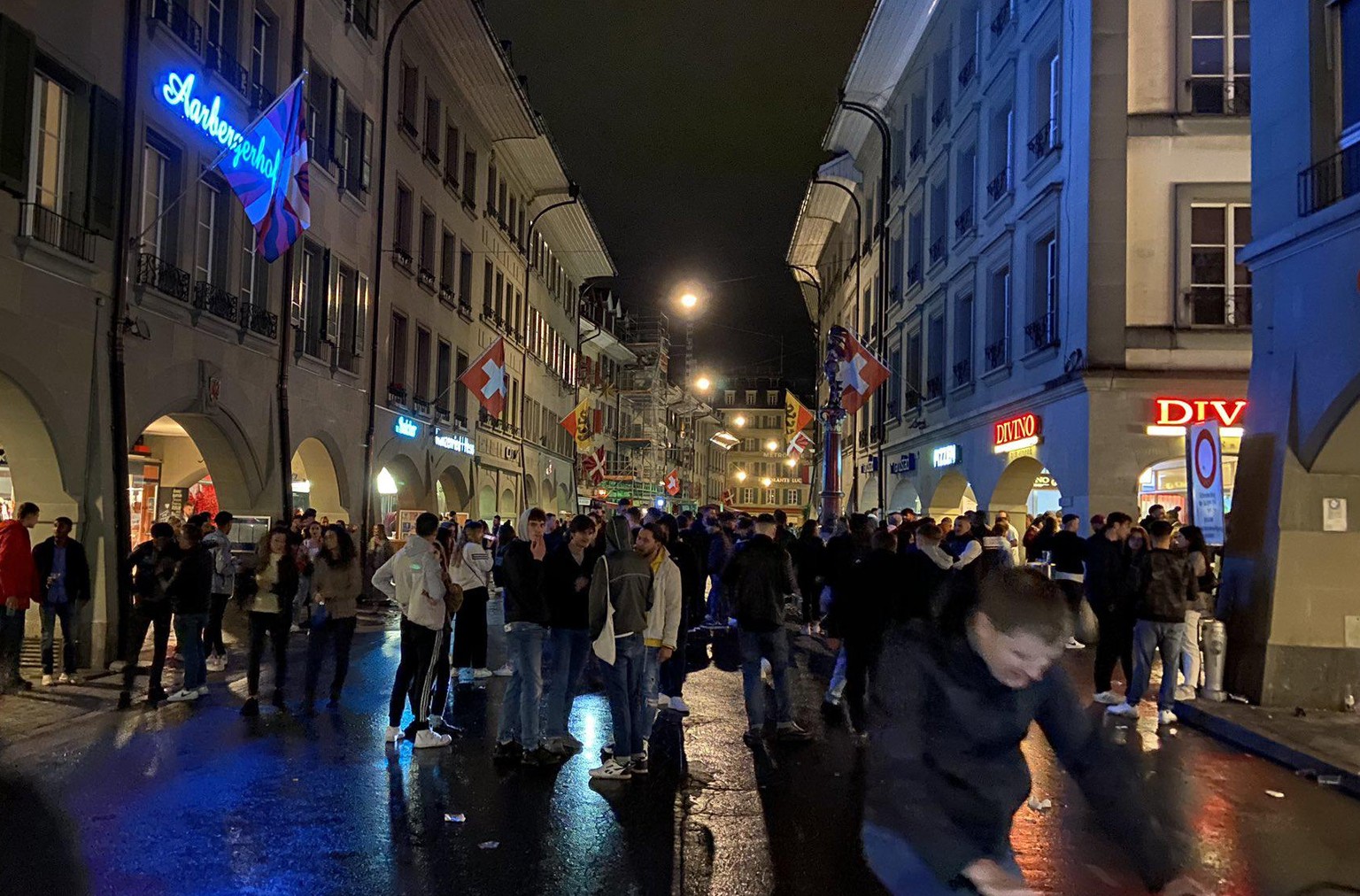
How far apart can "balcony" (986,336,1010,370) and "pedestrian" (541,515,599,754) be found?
16083 mm

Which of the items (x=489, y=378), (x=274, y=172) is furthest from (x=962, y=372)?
(x=274, y=172)

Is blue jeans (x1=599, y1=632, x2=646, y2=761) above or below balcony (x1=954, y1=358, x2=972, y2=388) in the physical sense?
below

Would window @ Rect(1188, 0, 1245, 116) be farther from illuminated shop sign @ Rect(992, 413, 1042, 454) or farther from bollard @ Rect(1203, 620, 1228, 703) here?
bollard @ Rect(1203, 620, 1228, 703)

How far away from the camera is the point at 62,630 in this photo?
1155cm

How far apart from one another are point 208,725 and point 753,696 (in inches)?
186

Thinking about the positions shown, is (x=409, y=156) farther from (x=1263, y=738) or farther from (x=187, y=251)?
(x=1263, y=738)

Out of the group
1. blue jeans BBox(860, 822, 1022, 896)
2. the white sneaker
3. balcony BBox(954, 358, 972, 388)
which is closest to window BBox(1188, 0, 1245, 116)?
balcony BBox(954, 358, 972, 388)

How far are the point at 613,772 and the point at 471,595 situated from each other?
4.25 metres

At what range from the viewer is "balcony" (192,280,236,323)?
15433 millimetres

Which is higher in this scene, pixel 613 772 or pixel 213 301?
pixel 213 301

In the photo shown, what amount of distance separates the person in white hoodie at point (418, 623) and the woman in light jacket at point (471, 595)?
1.96m

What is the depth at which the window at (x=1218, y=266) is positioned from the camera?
18047 mm

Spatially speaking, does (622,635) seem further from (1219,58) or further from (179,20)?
(1219,58)

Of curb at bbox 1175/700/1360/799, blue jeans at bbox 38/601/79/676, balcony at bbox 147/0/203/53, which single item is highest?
balcony at bbox 147/0/203/53
